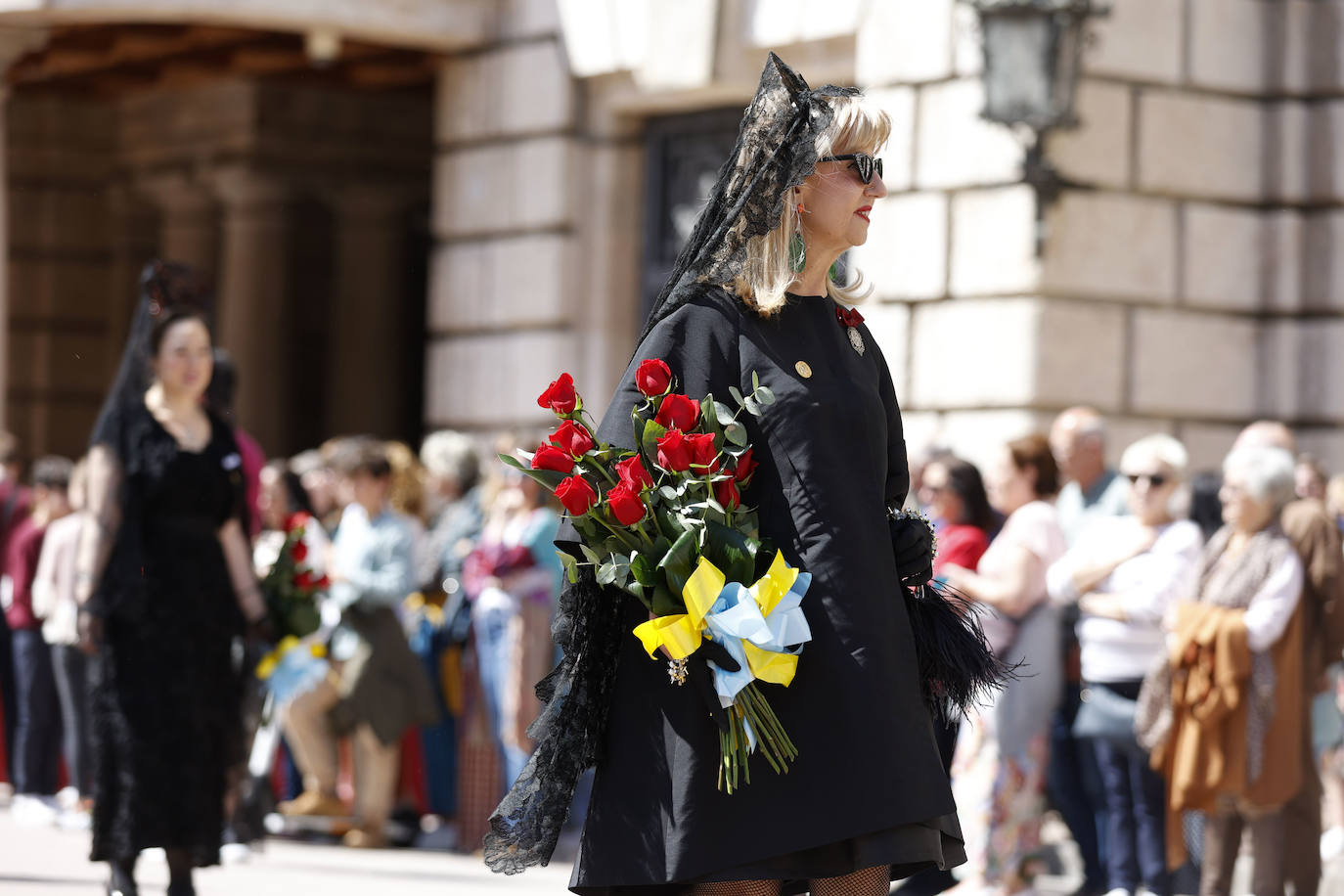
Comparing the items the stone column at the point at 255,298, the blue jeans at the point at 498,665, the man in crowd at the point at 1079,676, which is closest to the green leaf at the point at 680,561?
the man in crowd at the point at 1079,676

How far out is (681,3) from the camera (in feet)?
39.2

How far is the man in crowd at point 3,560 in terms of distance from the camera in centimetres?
1257

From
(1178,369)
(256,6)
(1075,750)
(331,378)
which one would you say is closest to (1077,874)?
(1075,750)

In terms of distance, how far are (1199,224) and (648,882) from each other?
728cm

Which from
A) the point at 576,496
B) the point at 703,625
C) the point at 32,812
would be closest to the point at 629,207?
the point at 32,812

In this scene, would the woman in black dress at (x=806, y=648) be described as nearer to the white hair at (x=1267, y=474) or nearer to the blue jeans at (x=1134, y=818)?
the white hair at (x=1267, y=474)

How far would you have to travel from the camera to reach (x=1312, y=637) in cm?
767

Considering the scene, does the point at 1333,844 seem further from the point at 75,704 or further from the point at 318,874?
the point at 75,704

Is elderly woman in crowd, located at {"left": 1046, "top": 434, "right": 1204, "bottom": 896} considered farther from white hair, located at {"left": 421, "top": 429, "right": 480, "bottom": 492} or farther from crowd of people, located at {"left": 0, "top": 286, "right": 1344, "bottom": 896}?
white hair, located at {"left": 421, "top": 429, "right": 480, "bottom": 492}

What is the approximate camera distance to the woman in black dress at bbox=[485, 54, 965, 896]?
4.18 m

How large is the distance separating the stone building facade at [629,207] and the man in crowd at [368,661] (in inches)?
84.2

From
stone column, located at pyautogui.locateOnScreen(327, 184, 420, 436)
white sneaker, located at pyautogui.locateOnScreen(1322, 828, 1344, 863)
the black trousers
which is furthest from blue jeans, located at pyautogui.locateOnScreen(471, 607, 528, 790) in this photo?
stone column, located at pyautogui.locateOnScreen(327, 184, 420, 436)

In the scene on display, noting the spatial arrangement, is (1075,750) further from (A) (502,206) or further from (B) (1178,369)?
(A) (502,206)

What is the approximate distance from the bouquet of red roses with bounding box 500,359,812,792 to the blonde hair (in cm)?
18
